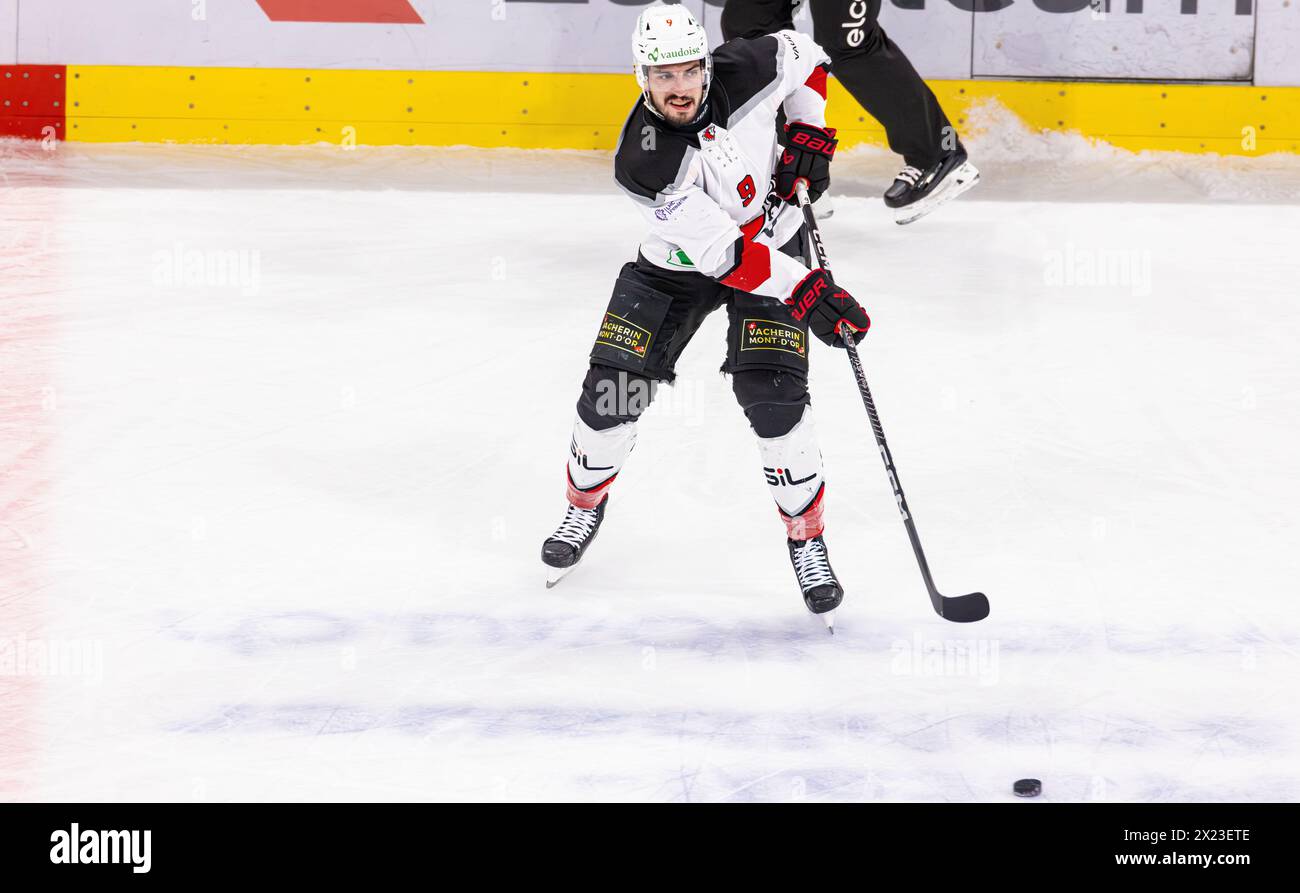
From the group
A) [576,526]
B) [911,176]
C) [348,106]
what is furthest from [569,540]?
[348,106]

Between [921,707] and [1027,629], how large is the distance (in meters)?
0.41

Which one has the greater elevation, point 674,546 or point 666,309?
point 666,309

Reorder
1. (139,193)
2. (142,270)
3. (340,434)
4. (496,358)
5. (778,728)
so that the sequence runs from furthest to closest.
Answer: (139,193)
(142,270)
(496,358)
(340,434)
(778,728)

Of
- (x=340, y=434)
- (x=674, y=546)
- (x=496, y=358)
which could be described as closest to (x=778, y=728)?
(x=674, y=546)

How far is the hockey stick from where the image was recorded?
2.64 meters

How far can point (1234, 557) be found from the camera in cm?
300

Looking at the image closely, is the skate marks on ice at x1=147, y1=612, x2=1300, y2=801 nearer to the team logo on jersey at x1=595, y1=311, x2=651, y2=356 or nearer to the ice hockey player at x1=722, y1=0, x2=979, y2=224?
the team logo on jersey at x1=595, y1=311, x2=651, y2=356

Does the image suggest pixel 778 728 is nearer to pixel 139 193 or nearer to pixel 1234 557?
pixel 1234 557

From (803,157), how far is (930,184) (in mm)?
2067

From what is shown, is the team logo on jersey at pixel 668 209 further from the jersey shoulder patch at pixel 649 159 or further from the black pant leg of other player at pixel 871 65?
the black pant leg of other player at pixel 871 65

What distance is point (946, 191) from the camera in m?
4.98

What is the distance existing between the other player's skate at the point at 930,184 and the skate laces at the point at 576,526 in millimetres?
2356

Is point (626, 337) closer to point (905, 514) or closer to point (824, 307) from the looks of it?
point (824, 307)

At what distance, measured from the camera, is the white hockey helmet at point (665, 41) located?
2.70m
